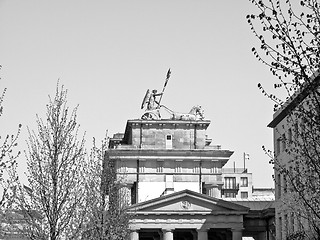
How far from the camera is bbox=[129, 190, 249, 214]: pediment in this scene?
7338 centimetres

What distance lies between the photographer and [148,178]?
3588 inches

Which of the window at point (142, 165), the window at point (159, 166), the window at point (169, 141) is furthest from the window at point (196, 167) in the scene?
the window at point (142, 165)

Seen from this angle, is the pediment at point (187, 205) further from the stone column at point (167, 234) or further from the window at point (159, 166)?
the window at point (159, 166)

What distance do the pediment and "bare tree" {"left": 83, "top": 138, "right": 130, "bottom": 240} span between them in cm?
2539

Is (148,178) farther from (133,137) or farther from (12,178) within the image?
(12,178)

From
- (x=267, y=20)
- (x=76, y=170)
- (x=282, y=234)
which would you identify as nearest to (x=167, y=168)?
(x=282, y=234)

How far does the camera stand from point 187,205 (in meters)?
74.1

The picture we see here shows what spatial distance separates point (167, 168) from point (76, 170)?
57.1m

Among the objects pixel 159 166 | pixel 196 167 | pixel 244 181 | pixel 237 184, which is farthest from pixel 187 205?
pixel 244 181

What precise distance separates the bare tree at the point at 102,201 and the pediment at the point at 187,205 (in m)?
25.4

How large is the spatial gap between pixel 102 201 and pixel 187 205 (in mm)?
29828

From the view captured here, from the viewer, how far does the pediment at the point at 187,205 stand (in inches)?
2889

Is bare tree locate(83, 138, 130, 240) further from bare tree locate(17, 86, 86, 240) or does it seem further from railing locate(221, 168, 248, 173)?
railing locate(221, 168, 248, 173)

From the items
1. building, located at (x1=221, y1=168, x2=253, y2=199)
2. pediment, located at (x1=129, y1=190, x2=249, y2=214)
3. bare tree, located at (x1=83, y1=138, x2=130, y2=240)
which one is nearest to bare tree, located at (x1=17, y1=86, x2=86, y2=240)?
bare tree, located at (x1=83, y1=138, x2=130, y2=240)
